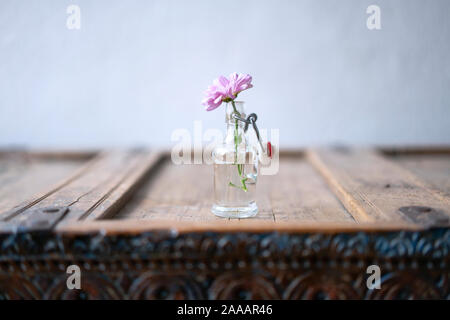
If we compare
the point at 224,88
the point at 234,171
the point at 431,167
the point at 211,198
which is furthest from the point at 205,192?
the point at 431,167

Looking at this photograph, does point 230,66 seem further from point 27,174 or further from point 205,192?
point 27,174

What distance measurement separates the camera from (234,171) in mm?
930

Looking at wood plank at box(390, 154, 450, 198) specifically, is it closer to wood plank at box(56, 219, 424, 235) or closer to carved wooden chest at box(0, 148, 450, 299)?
carved wooden chest at box(0, 148, 450, 299)

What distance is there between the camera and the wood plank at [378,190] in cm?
79

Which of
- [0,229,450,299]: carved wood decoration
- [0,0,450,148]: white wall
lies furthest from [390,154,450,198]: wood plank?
[0,229,450,299]: carved wood decoration

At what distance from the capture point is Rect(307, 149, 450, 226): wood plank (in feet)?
2.59

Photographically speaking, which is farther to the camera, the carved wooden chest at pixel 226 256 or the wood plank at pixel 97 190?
the wood plank at pixel 97 190

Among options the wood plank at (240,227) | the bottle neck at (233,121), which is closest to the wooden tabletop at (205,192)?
the wood plank at (240,227)

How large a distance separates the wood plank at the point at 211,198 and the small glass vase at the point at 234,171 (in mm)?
46

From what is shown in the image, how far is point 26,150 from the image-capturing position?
5.01ft

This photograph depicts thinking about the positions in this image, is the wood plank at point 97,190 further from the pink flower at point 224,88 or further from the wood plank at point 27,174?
the pink flower at point 224,88

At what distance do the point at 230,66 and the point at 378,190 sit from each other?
854mm

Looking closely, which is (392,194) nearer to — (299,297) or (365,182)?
(365,182)

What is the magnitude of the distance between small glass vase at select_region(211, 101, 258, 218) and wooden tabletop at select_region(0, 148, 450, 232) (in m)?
0.05
